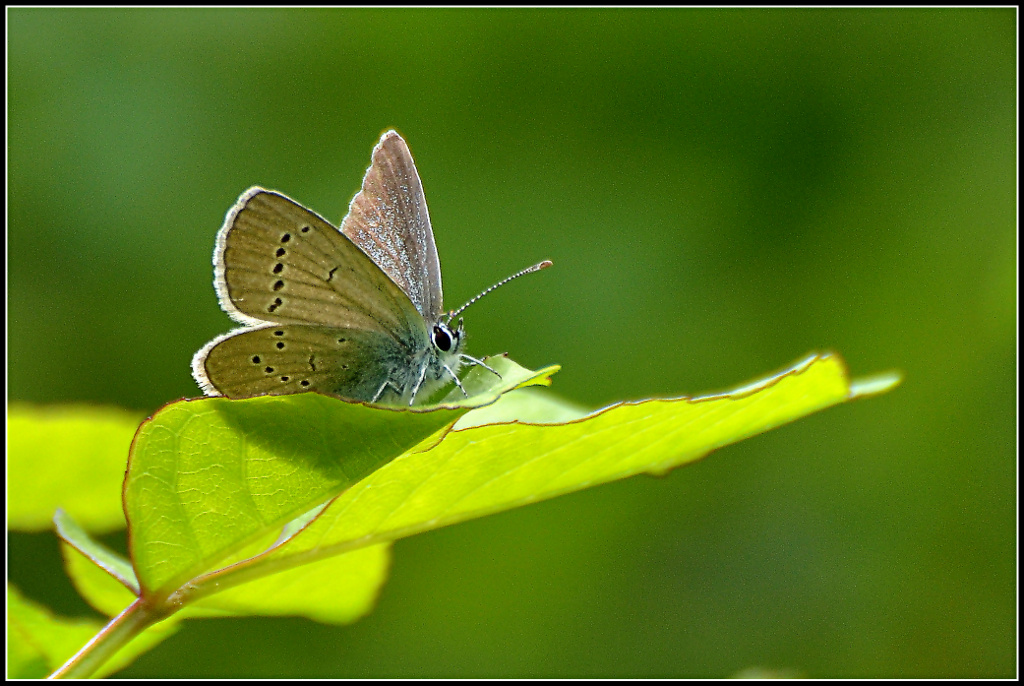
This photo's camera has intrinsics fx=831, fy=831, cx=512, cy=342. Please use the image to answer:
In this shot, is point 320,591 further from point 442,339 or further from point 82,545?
point 442,339

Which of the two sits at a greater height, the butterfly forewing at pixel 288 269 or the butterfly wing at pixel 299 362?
the butterfly forewing at pixel 288 269

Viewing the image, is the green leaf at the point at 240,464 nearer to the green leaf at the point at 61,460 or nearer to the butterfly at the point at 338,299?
the butterfly at the point at 338,299

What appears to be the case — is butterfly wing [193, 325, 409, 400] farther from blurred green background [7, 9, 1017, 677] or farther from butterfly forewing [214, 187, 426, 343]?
blurred green background [7, 9, 1017, 677]

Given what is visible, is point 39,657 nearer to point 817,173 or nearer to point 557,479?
point 557,479

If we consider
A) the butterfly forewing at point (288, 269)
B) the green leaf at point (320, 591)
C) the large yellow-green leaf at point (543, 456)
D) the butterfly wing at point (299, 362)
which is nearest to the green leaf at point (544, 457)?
the large yellow-green leaf at point (543, 456)

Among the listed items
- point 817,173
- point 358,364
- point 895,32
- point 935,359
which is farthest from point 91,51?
point 935,359

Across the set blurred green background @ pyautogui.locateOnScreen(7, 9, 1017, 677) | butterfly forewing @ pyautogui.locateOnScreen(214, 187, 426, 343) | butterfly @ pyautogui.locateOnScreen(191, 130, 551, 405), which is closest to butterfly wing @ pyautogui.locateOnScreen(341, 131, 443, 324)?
butterfly @ pyautogui.locateOnScreen(191, 130, 551, 405)
